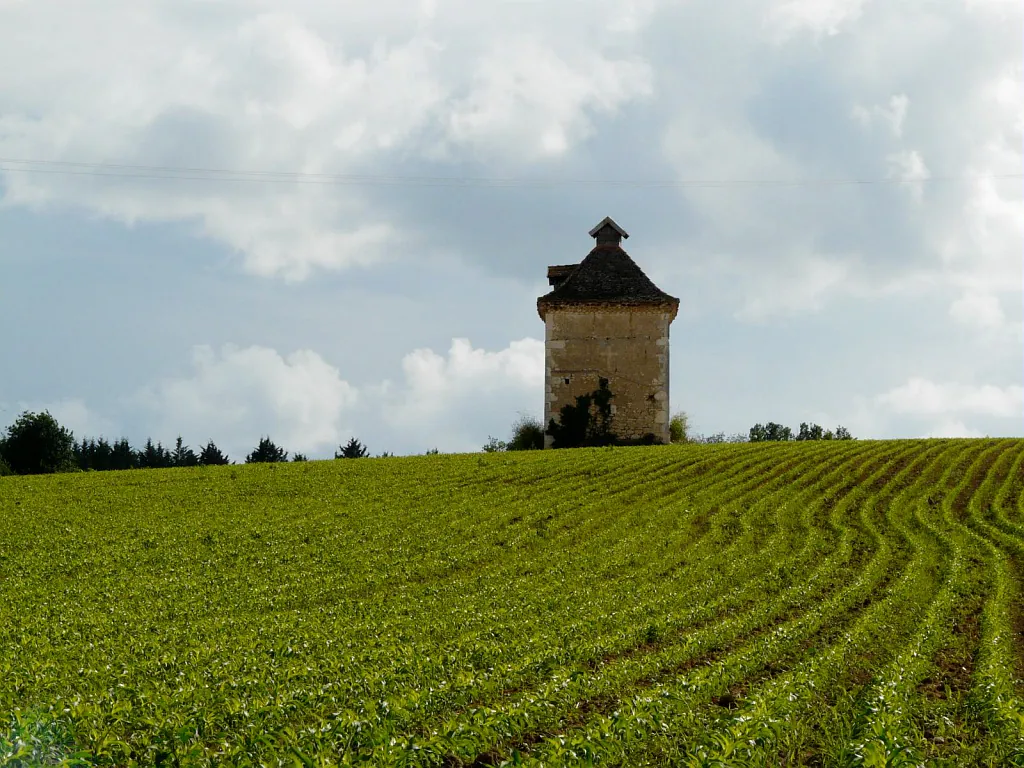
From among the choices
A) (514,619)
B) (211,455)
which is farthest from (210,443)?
(514,619)

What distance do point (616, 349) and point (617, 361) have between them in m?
0.65

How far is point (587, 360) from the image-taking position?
50.6 metres

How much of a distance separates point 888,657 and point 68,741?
33.7 feet

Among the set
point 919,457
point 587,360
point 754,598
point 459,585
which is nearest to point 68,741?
point 459,585

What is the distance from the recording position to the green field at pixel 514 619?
9.54 metres

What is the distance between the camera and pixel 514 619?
15.9 metres

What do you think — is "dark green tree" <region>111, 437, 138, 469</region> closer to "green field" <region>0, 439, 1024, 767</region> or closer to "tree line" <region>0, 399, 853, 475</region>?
"tree line" <region>0, 399, 853, 475</region>

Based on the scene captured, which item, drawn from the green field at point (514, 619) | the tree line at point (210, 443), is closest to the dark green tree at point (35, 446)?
the tree line at point (210, 443)

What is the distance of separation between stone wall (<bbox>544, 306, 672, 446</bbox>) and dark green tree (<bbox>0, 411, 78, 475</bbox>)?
3418 centimetres

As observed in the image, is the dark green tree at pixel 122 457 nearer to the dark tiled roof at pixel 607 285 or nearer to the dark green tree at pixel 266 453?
the dark green tree at pixel 266 453

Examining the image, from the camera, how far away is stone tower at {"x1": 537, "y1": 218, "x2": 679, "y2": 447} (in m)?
50.1

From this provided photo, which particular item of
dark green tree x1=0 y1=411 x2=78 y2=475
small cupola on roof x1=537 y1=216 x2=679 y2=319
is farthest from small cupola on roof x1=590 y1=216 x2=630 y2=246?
dark green tree x1=0 y1=411 x2=78 y2=475

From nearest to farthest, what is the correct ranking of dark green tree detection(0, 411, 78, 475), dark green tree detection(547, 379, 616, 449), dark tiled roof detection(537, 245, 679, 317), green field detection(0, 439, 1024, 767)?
green field detection(0, 439, 1024, 767) < dark green tree detection(547, 379, 616, 449) < dark tiled roof detection(537, 245, 679, 317) < dark green tree detection(0, 411, 78, 475)

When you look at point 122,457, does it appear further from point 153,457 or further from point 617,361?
point 617,361
